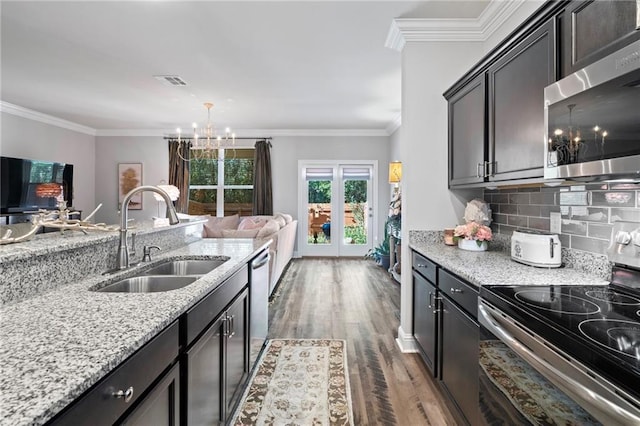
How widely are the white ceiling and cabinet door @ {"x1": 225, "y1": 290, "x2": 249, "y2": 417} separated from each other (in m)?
2.30

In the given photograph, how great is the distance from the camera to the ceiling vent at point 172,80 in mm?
4258

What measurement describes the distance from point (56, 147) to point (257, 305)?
6365 millimetres

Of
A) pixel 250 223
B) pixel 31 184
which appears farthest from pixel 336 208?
pixel 31 184

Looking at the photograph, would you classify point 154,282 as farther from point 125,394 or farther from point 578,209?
point 578,209

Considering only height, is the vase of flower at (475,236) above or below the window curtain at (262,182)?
below

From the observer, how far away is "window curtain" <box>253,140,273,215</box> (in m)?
7.27

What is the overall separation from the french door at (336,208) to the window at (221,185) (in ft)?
4.17

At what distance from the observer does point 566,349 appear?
0.97 metres

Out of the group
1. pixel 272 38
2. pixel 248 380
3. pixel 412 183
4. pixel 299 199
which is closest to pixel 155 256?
pixel 248 380

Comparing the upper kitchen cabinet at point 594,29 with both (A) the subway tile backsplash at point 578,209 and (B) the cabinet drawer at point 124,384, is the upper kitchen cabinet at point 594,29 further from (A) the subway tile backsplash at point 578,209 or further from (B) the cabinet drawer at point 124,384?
(B) the cabinet drawer at point 124,384

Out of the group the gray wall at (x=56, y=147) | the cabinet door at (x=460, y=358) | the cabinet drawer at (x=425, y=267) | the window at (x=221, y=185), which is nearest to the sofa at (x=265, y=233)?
the window at (x=221, y=185)

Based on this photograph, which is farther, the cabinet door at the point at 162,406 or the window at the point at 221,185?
the window at the point at 221,185

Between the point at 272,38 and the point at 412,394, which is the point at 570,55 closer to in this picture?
the point at 412,394

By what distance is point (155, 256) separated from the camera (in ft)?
7.10
